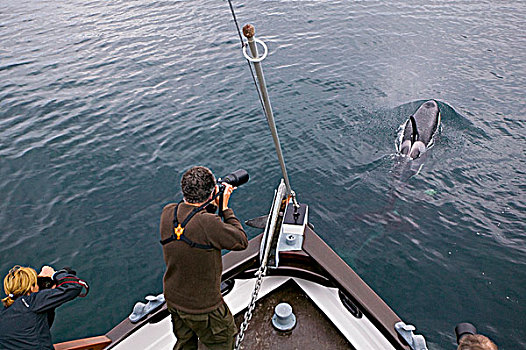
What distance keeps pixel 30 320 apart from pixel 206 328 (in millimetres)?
1713

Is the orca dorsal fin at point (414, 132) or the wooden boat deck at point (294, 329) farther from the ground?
the wooden boat deck at point (294, 329)

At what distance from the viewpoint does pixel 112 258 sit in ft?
26.3

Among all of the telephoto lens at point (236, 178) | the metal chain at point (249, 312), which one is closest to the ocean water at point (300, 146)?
the metal chain at point (249, 312)

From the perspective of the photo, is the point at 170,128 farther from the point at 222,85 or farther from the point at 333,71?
the point at 333,71

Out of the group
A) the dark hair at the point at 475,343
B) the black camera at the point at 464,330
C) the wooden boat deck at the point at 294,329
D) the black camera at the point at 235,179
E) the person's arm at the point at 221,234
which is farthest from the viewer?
the wooden boat deck at the point at 294,329

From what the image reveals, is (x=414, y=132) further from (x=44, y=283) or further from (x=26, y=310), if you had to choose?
(x=26, y=310)

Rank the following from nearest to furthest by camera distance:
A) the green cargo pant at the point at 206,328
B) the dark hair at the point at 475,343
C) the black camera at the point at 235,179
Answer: the dark hair at the point at 475,343 → the green cargo pant at the point at 206,328 → the black camera at the point at 235,179

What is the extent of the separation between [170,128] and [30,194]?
430cm

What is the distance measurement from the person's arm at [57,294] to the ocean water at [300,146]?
9.91 feet

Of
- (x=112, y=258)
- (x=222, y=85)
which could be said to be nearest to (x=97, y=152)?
(x=112, y=258)

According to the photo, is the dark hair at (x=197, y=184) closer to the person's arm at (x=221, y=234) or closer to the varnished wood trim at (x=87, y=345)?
the person's arm at (x=221, y=234)

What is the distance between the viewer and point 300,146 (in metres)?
11.3

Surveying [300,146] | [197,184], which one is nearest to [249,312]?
[197,184]

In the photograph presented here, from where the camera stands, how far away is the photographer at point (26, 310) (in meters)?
3.76
